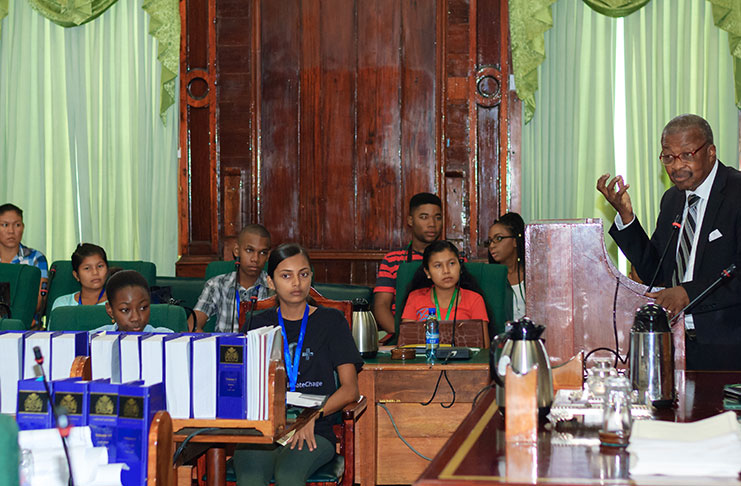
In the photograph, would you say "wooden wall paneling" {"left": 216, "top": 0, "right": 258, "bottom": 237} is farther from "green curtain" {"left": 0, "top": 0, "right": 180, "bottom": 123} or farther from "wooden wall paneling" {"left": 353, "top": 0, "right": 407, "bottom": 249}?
"wooden wall paneling" {"left": 353, "top": 0, "right": 407, "bottom": 249}

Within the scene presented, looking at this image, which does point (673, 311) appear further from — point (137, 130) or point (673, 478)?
point (137, 130)

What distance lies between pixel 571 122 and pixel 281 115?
78.2 inches

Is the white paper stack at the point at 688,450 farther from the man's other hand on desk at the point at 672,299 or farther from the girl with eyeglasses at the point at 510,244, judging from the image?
the girl with eyeglasses at the point at 510,244

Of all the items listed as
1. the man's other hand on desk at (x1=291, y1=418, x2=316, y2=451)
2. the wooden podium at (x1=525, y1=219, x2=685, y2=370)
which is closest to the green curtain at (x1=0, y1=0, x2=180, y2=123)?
the man's other hand on desk at (x1=291, y1=418, x2=316, y2=451)

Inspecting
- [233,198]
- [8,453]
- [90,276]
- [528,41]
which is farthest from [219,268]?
[8,453]

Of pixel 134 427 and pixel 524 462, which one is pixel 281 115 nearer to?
pixel 134 427

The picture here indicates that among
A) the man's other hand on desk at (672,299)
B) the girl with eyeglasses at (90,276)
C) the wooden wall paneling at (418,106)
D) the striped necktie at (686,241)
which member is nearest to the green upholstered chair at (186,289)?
the girl with eyeglasses at (90,276)

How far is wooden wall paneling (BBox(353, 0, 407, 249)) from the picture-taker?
6.03m

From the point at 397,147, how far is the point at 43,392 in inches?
167

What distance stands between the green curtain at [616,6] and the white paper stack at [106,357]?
13.6 feet

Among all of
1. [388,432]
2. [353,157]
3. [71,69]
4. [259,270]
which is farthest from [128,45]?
[388,432]

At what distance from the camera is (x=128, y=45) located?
254 inches

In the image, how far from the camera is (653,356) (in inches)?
83.2

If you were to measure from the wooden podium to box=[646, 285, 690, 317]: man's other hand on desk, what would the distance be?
49 millimetres
